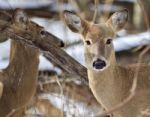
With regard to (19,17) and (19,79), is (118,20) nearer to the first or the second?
(19,17)

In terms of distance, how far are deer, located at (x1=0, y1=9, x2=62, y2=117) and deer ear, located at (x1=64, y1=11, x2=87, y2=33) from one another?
1.14 feet

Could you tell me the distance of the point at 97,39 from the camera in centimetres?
587

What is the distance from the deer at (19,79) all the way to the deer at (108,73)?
0.69 meters

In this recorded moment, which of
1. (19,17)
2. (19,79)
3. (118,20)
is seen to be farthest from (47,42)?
(118,20)

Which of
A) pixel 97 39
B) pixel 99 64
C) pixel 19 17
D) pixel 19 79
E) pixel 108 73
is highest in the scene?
pixel 19 17

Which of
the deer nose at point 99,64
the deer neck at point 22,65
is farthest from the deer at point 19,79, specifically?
the deer nose at point 99,64

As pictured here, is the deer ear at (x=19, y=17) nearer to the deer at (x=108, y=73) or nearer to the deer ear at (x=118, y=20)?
the deer at (x=108, y=73)

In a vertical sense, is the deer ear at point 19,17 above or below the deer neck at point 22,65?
above

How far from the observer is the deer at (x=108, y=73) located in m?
5.82

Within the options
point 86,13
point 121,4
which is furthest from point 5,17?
point 121,4

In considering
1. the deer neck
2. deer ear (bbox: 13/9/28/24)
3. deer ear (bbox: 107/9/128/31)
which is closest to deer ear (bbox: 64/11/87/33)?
deer ear (bbox: 107/9/128/31)

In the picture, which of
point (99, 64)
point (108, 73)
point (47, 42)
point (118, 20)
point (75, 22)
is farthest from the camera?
point (47, 42)

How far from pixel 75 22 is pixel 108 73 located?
626 mm

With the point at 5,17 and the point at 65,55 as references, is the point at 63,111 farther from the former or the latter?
the point at 5,17
